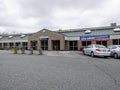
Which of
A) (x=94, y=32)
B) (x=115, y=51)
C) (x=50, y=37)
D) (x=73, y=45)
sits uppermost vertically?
(x=94, y=32)

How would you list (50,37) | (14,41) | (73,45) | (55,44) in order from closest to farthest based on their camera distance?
(73,45) → (50,37) → (55,44) → (14,41)

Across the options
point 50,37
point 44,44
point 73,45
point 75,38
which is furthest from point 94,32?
point 44,44

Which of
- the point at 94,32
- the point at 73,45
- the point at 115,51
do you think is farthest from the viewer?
the point at 73,45

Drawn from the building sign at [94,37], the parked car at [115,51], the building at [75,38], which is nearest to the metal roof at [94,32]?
the building at [75,38]

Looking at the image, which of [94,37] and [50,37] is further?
[50,37]

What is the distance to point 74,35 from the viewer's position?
35.1 meters

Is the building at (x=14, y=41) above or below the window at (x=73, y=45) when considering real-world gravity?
above

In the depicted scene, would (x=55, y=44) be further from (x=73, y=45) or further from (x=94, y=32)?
(x=94, y=32)

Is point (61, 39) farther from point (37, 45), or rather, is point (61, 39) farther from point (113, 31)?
point (113, 31)

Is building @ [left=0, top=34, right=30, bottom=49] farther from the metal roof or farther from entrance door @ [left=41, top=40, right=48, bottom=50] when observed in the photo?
the metal roof

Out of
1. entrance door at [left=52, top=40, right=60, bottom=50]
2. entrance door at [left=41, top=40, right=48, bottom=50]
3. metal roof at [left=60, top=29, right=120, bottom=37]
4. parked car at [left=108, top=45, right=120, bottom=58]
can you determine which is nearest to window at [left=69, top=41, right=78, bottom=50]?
metal roof at [left=60, top=29, right=120, bottom=37]

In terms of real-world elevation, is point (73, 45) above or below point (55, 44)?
below

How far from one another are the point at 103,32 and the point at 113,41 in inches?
119

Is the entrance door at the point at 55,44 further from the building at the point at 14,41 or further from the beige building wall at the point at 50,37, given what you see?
the building at the point at 14,41
